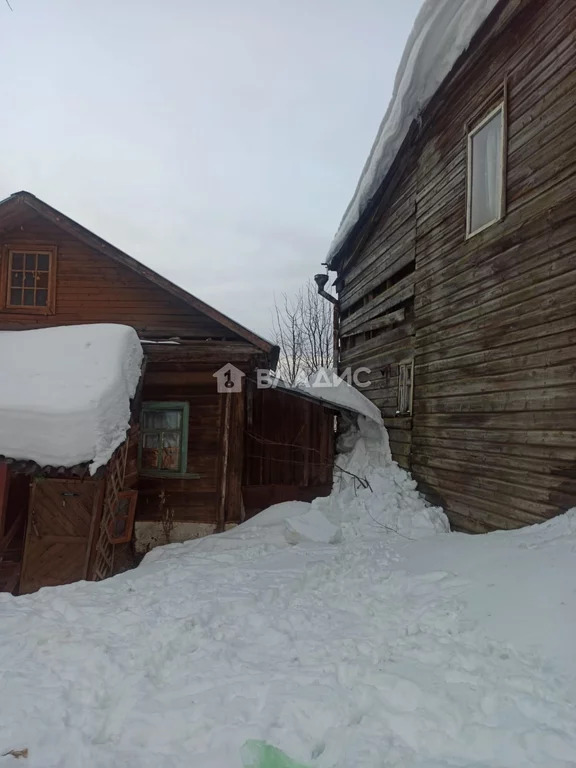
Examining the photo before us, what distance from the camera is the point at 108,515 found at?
7.33m

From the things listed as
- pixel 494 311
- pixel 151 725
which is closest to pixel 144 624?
pixel 151 725

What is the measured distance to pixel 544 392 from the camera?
585 centimetres

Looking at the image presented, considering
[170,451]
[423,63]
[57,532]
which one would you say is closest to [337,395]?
[170,451]

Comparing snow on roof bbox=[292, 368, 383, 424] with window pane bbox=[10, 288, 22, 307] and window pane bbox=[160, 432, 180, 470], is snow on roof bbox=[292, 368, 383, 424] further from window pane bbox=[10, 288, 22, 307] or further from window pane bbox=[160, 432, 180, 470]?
window pane bbox=[10, 288, 22, 307]

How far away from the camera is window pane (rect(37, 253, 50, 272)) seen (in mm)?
9883

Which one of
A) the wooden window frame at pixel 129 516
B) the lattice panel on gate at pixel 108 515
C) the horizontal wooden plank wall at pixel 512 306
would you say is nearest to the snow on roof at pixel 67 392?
the lattice panel on gate at pixel 108 515

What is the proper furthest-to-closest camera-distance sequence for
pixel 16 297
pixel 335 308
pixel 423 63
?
pixel 335 308, pixel 16 297, pixel 423 63

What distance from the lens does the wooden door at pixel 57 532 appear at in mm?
7336

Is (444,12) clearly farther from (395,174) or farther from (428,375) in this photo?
(428,375)

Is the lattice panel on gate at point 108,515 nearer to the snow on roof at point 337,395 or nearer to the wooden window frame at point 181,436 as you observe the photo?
the wooden window frame at point 181,436

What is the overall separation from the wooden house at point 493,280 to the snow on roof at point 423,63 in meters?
0.15

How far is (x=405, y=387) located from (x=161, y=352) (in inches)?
185

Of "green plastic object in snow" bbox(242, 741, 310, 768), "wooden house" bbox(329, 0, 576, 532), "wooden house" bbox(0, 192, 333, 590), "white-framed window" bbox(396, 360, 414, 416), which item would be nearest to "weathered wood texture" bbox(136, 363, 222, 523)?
"wooden house" bbox(0, 192, 333, 590)

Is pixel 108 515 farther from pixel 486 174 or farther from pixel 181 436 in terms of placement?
pixel 486 174
